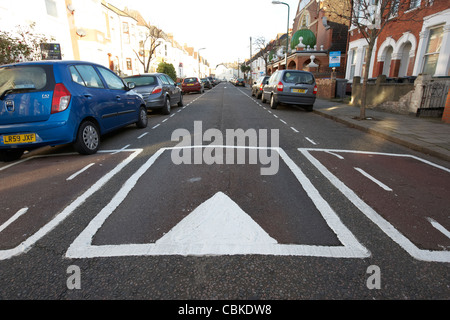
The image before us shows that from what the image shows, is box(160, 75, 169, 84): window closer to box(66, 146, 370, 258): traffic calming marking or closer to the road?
the road

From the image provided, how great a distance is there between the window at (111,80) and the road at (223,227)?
7.44 feet

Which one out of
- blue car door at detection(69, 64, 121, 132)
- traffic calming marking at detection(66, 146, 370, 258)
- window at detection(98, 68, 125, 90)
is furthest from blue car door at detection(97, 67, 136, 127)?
traffic calming marking at detection(66, 146, 370, 258)

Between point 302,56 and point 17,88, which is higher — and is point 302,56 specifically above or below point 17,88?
above

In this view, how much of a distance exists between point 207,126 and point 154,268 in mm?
6996

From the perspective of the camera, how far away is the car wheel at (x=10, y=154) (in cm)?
532

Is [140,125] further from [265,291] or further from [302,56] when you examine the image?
[302,56]

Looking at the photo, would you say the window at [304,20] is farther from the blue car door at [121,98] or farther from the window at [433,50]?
the blue car door at [121,98]

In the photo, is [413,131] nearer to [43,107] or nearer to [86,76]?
[86,76]

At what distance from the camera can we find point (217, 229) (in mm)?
2721

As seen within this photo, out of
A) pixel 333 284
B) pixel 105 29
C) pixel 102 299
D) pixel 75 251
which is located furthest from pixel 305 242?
pixel 105 29

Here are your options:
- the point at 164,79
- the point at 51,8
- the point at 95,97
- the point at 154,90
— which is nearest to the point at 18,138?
the point at 95,97

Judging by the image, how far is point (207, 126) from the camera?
887cm

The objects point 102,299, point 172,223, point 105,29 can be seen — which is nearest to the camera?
point 102,299

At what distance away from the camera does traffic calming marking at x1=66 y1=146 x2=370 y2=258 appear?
2.37 metres
